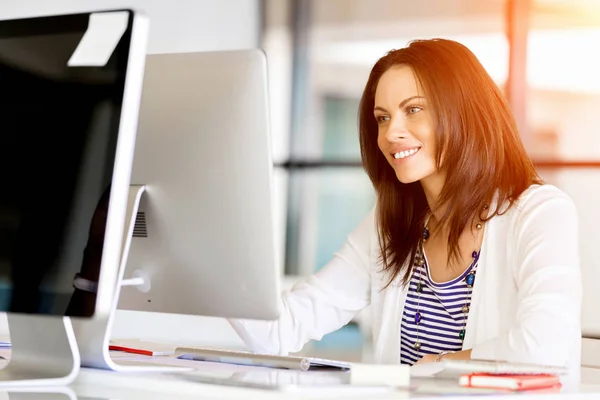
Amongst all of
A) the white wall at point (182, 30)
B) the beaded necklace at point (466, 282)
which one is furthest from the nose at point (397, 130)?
the white wall at point (182, 30)

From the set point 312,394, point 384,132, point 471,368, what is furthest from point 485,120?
point 312,394

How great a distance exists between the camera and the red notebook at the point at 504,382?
122 cm

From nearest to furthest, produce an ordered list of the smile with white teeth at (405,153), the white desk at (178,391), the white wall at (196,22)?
the white desk at (178,391) → the smile with white teeth at (405,153) → the white wall at (196,22)

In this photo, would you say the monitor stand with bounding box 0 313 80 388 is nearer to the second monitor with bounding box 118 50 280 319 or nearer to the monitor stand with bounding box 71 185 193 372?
the monitor stand with bounding box 71 185 193 372

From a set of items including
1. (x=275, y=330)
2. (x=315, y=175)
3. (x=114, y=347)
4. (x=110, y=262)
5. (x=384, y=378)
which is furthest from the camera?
(x=315, y=175)

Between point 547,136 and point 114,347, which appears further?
point 547,136

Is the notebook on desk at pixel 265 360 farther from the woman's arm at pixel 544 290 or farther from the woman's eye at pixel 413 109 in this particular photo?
the woman's eye at pixel 413 109

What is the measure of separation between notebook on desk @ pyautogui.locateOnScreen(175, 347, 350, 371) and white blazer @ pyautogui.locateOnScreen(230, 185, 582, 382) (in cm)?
22

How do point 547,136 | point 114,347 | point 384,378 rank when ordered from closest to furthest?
point 384,378, point 114,347, point 547,136

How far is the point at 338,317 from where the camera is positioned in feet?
7.00

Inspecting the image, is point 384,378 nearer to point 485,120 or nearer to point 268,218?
point 268,218

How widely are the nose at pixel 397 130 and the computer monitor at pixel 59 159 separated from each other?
97 cm

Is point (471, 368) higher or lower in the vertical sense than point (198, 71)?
lower

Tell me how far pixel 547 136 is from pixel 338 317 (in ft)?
6.90
